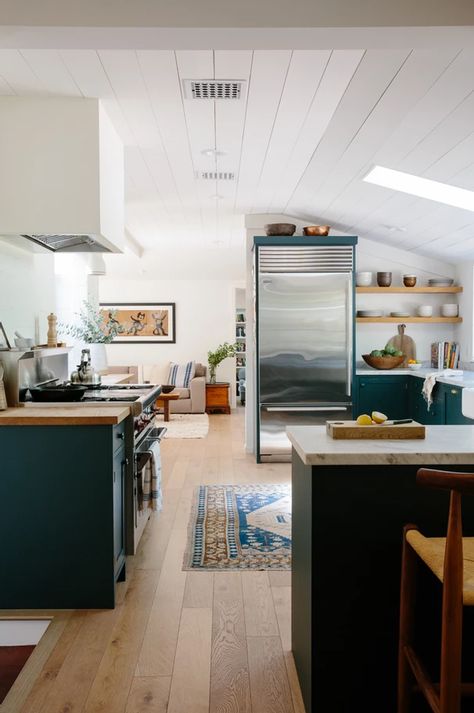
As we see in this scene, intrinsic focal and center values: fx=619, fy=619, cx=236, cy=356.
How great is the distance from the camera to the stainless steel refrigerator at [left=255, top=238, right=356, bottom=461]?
19.8 feet

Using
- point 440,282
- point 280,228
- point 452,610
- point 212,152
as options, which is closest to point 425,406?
point 440,282

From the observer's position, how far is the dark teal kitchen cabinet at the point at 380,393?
6289 millimetres

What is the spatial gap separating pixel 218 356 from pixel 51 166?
24.7ft

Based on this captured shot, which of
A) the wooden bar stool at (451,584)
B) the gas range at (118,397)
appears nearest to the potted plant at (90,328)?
the gas range at (118,397)

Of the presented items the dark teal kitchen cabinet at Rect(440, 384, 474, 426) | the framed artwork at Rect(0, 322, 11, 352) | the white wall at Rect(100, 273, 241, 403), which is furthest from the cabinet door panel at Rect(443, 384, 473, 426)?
the white wall at Rect(100, 273, 241, 403)

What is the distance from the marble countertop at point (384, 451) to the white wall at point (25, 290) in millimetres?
2229

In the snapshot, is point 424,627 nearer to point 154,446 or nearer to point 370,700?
point 370,700

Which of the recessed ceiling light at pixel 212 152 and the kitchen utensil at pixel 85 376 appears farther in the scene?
the kitchen utensil at pixel 85 376

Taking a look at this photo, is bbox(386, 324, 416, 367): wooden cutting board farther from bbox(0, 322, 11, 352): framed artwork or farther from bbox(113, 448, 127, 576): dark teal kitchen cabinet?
bbox(0, 322, 11, 352): framed artwork

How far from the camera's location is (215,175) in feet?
15.9

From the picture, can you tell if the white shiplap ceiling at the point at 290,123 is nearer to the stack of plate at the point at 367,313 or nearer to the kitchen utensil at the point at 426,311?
the kitchen utensil at the point at 426,311

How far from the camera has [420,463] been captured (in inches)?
78.6

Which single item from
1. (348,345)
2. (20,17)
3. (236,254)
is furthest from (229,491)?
(236,254)

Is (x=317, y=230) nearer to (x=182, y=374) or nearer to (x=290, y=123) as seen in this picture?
(x=290, y=123)
